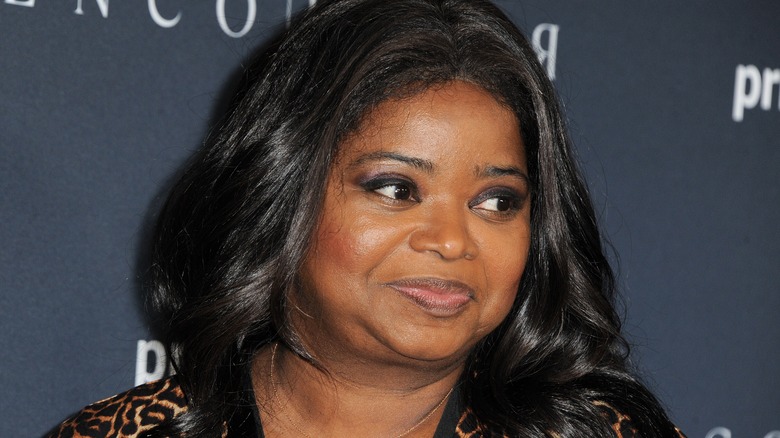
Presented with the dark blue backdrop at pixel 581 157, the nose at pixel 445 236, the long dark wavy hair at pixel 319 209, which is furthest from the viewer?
the dark blue backdrop at pixel 581 157

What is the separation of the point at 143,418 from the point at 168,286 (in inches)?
9.1

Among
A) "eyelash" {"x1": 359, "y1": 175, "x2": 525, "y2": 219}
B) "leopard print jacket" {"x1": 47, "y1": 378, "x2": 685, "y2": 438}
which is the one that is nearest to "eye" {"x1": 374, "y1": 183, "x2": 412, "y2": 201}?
"eyelash" {"x1": 359, "y1": 175, "x2": 525, "y2": 219}

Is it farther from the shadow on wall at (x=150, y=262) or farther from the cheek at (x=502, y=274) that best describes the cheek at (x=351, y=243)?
the shadow on wall at (x=150, y=262)

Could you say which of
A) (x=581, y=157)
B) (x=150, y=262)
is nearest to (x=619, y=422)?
(x=581, y=157)

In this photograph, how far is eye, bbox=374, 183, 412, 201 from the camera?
1255 millimetres

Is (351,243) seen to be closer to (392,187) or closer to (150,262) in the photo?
(392,187)

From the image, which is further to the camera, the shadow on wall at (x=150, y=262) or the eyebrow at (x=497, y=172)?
the shadow on wall at (x=150, y=262)

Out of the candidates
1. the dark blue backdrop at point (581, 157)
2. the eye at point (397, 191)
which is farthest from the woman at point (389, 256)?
the dark blue backdrop at point (581, 157)

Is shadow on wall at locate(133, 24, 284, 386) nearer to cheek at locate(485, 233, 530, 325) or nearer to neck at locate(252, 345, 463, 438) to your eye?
neck at locate(252, 345, 463, 438)

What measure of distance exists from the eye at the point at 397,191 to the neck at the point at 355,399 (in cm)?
22

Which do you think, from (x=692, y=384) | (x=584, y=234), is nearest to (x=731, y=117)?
(x=692, y=384)

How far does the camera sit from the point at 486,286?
4.19ft

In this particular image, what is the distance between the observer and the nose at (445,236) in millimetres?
1212

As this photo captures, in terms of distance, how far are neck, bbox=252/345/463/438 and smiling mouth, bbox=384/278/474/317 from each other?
0.12 meters
